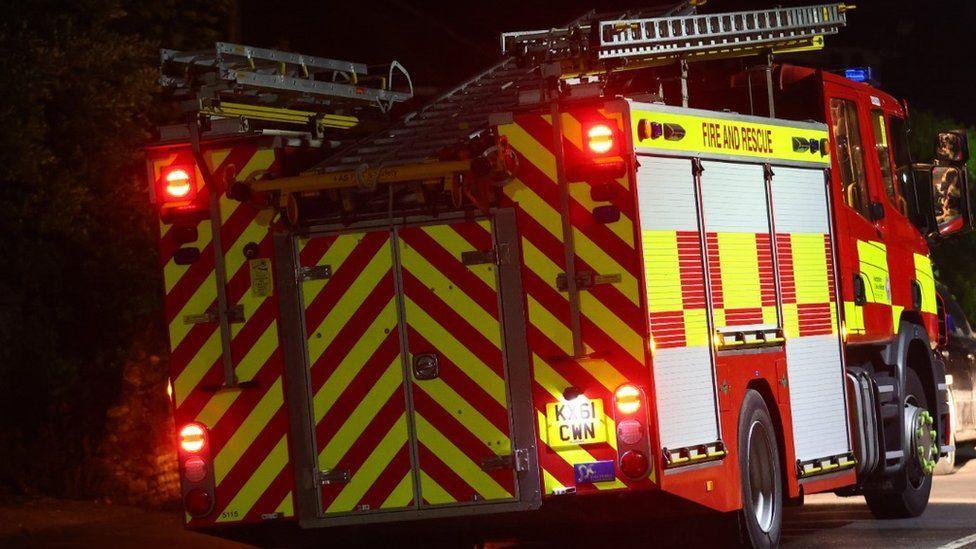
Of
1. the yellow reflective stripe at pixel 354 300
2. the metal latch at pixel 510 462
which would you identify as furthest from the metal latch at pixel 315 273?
the metal latch at pixel 510 462

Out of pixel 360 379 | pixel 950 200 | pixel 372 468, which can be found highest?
pixel 950 200

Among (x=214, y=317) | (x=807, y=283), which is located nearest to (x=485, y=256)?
(x=214, y=317)

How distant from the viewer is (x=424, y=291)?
8914 millimetres

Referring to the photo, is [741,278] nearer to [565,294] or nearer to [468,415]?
[565,294]

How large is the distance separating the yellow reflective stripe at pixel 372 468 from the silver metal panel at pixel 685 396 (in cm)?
131

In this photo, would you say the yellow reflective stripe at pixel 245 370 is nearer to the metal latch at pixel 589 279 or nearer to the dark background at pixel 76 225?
the metal latch at pixel 589 279

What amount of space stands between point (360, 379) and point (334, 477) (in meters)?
0.51

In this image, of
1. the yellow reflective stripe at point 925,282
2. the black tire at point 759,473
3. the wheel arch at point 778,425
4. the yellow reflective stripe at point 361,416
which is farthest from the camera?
the yellow reflective stripe at point 925,282

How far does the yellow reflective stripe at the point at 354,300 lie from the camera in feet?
29.4

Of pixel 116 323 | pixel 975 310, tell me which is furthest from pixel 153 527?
pixel 975 310

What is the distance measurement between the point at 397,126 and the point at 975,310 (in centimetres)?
2109

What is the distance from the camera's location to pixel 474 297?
348 inches

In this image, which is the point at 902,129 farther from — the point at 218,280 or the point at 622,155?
the point at 218,280

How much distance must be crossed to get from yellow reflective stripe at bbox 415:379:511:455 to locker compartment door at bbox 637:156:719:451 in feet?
2.65
